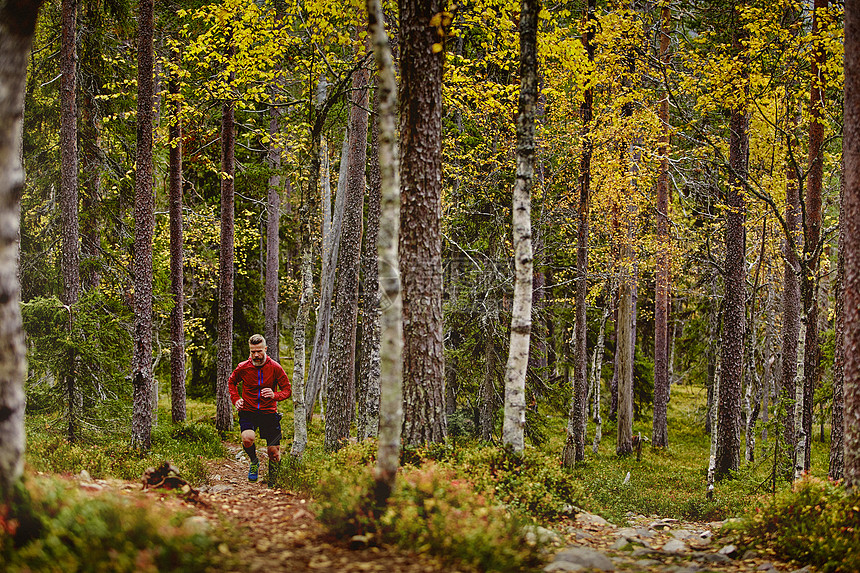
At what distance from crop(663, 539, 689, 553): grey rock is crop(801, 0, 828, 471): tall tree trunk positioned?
456cm

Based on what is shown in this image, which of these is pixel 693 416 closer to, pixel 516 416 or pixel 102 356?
pixel 516 416

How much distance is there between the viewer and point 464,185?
1522 centimetres

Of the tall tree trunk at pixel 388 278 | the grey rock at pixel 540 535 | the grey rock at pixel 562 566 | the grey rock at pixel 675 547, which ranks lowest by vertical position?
the grey rock at pixel 675 547

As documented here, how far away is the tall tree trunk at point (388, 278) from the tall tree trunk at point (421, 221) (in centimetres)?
223

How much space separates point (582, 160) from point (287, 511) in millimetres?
10881

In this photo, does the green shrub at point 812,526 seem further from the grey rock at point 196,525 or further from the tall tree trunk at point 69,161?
the tall tree trunk at point 69,161

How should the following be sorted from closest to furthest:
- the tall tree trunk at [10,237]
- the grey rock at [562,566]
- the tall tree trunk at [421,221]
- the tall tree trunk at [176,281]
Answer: the tall tree trunk at [10,237]
the grey rock at [562,566]
the tall tree trunk at [421,221]
the tall tree trunk at [176,281]

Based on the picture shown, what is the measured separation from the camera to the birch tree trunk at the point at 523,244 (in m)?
7.75

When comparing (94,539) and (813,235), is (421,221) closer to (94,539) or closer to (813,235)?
(94,539)

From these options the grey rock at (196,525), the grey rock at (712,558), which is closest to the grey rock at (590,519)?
the grey rock at (712,558)

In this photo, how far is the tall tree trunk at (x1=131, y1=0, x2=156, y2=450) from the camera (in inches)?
434

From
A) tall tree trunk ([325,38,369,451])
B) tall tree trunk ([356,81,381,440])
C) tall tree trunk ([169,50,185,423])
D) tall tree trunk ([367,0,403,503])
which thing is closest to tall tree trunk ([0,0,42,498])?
tall tree trunk ([367,0,403,503])

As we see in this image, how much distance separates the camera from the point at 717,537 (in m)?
7.90

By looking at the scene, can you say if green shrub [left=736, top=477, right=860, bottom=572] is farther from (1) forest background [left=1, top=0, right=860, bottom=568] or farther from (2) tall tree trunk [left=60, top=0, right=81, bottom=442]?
(2) tall tree trunk [left=60, top=0, right=81, bottom=442]
